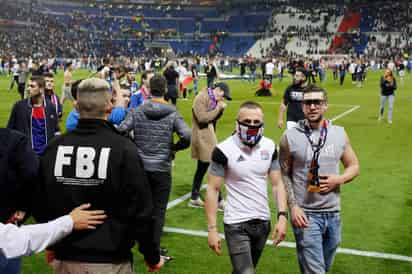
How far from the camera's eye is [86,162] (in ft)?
10.5

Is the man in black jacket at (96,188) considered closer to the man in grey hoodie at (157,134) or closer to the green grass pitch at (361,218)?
the man in grey hoodie at (157,134)

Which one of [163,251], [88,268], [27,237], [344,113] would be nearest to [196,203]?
[163,251]

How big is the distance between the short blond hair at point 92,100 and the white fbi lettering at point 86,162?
24cm

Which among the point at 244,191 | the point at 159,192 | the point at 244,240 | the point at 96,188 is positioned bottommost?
the point at 159,192

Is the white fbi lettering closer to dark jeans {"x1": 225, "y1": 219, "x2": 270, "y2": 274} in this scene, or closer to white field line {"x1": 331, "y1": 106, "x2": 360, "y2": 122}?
dark jeans {"x1": 225, "y1": 219, "x2": 270, "y2": 274}

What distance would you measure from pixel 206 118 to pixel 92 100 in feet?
15.6

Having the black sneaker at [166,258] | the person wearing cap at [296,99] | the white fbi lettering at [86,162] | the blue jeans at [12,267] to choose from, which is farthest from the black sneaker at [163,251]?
the person wearing cap at [296,99]

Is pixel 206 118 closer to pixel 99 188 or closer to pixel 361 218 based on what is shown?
pixel 361 218

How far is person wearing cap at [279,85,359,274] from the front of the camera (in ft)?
14.6

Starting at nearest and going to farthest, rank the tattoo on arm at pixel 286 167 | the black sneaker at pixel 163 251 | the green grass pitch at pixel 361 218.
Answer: the tattoo on arm at pixel 286 167
the green grass pitch at pixel 361 218
the black sneaker at pixel 163 251

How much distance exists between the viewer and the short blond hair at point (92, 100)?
3301 mm

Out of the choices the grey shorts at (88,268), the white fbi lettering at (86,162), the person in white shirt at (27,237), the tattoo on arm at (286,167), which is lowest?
the grey shorts at (88,268)

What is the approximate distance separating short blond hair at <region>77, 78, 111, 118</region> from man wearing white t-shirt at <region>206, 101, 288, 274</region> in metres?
1.32

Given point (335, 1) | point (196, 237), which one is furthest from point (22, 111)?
point (335, 1)
